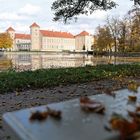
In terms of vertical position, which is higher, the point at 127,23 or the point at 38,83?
the point at 127,23

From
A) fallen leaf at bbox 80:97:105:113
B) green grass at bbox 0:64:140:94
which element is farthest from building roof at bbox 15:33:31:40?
fallen leaf at bbox 80:97:105:113

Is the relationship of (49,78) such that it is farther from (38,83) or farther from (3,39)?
(3,39)

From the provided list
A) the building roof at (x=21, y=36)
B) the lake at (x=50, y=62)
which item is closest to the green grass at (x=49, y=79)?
the lake at (x=50, y=62)

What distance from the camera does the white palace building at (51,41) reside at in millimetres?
163500

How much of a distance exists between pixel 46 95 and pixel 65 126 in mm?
7519

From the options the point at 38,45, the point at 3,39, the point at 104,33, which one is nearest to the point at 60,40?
the point at 38,45

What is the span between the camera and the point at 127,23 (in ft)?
243

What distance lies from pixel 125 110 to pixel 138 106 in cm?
14

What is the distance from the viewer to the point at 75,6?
18.5 meters

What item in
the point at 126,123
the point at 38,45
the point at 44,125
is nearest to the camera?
the point at 126,123

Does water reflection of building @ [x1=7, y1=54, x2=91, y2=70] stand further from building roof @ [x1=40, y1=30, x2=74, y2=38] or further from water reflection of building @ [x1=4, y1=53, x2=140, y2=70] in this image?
building roof @ [x1=40, y1=30, x2=74, y2=38]

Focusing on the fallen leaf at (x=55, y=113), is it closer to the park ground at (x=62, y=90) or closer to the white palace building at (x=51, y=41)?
the park ground at (x=62, y=90)

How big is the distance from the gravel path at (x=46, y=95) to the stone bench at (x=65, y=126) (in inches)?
216

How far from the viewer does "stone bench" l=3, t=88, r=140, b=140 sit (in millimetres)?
2191
